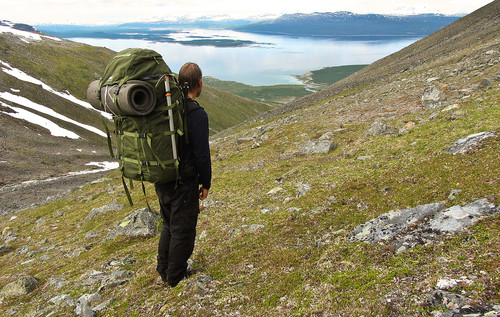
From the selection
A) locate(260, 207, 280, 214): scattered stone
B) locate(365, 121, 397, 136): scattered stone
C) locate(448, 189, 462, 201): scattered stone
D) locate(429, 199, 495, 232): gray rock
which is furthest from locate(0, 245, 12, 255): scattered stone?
locate(365, 121, 397, 136): scattered stone

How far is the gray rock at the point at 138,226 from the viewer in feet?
45.2

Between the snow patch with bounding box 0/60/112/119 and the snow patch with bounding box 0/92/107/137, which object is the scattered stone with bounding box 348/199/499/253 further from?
the snow patch with bounding box 0/60/112/119

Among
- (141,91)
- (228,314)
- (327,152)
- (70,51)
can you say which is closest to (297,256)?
(228,314)

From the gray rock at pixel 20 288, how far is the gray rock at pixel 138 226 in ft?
13.6

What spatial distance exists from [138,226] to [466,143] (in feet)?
47.8

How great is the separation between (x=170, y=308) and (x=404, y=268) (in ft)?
16.8

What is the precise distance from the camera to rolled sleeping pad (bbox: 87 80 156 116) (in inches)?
231

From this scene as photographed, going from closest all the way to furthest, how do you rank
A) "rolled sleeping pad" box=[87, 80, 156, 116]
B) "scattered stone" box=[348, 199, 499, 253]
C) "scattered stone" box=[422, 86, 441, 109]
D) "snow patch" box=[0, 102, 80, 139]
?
"rolled sleeping pad" box=[87, 80, 156, 116] → "scattered stone" box=[348, 199, 499, 253] → "scattered stone" box=[422, 86, 441, 109] → "snow patch" box=[0, 102, 80, 139]

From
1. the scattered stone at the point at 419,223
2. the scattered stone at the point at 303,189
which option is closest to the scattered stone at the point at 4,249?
the scattered stone at the point at 303,189

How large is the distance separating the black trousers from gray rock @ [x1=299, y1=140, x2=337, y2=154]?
47.7ft

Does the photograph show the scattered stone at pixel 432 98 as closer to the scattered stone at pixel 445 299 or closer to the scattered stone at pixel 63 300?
the scattered stone at pixel 445 299

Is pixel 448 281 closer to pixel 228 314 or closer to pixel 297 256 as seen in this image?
pixel 297 256

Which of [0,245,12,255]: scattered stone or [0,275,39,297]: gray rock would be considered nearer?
[0,275,39,297]: gray rock

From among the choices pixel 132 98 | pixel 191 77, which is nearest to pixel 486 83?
pixel 191 77
